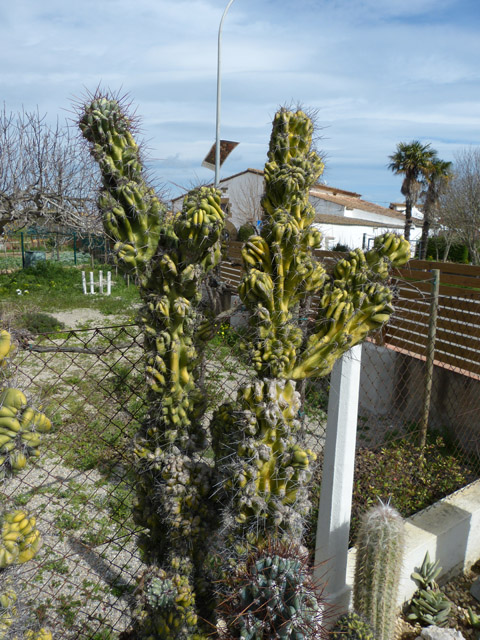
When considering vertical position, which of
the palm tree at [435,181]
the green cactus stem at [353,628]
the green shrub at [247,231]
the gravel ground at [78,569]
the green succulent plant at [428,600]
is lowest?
the gravel ground at [78,569]

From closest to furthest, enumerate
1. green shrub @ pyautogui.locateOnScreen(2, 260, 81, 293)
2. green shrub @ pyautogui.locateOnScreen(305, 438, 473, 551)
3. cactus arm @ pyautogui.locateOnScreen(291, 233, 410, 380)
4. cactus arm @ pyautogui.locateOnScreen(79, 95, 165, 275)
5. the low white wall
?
cactus arm @ pyautogui.locateOnScreen(79, 95, 165, 275) → cactus arm @ pyautogui.locateOnScreen(291, 233, 410, 380) → the low white wall → green shrub @ pyautogui.locateOnScreen(305, 438, 473, 551) → green shrub @ pyautogui.locateOnScreen(2, 260, 81, 293)

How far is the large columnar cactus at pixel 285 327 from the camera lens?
175cm

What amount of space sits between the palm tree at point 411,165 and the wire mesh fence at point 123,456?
2589 centimetres

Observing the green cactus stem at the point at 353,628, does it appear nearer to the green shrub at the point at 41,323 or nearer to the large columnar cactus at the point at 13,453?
the large columnar cactus at the point at 13,453

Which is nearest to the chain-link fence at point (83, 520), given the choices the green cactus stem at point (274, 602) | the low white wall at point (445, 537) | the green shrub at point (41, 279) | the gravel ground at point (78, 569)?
the gravel ground at point (78, 569)

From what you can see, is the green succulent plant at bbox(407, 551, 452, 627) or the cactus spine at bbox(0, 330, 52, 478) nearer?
the cactus spine at bbox(0, 330, 52, 478)

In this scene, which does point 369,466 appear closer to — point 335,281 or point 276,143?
point 335,281

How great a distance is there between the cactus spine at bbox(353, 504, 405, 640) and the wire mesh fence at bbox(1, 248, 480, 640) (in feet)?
2.50

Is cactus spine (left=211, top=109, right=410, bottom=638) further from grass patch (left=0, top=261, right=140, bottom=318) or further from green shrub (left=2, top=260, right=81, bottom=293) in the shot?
green shrub (left=2, top=260, right=81, bottom=293)

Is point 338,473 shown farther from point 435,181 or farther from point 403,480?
point 435,181

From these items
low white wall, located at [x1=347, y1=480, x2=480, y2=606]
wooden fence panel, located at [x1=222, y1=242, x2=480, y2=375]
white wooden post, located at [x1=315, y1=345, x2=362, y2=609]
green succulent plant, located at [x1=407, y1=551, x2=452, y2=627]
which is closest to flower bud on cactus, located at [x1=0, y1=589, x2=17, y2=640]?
white wooden post, located at [x1=315, y1=345, x2=362, y2=609]

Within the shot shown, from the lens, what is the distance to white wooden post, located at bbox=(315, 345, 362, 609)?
261cm

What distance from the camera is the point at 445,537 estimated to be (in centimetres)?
335

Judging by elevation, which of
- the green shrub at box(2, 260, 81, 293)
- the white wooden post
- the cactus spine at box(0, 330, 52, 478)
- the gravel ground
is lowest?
the gravel ground
